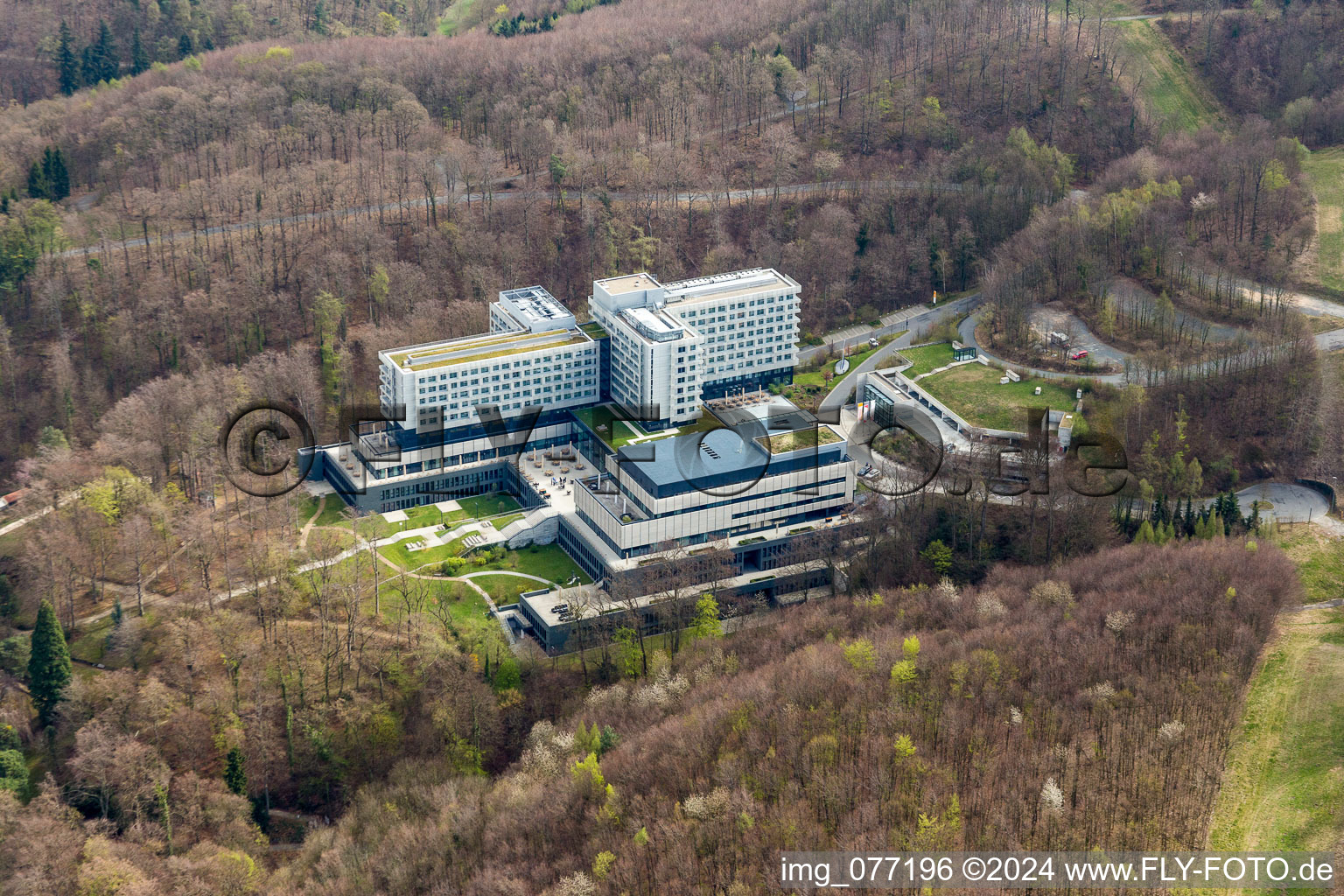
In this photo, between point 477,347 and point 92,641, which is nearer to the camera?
point 92,641

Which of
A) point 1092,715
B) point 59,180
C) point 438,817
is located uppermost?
point 59,180

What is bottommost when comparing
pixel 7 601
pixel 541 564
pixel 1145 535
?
pixel 7 601

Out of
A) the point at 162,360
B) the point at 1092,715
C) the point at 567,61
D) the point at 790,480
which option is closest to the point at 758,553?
the point at 790,480

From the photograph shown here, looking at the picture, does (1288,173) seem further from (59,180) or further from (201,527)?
(59,180)

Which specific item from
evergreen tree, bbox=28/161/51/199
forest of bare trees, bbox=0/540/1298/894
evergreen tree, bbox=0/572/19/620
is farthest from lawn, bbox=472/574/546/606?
evergreen tree, bbox=28/161/51/199

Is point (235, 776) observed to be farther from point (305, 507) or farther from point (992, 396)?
point (992, 396)

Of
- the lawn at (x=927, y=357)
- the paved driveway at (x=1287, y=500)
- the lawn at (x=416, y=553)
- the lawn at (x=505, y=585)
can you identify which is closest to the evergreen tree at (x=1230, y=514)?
the paved driveway at (x=1287, y=500)

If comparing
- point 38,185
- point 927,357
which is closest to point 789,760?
point 927,357

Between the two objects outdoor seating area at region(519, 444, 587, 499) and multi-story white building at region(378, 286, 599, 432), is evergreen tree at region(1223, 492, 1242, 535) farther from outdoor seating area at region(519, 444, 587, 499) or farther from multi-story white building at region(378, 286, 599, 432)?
multi-story white building at region(378, 286, 599, 432)
